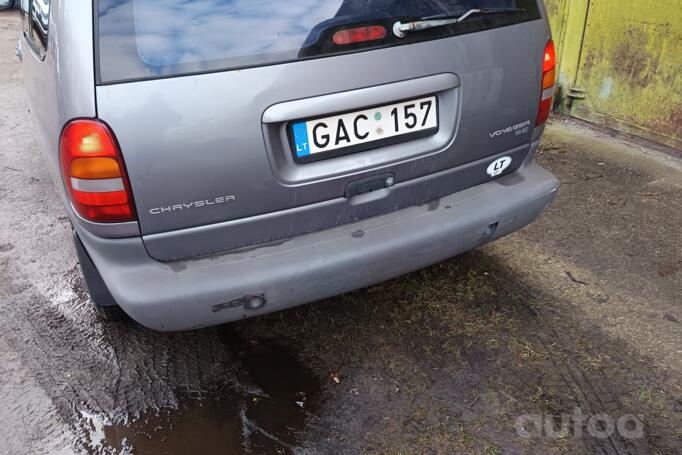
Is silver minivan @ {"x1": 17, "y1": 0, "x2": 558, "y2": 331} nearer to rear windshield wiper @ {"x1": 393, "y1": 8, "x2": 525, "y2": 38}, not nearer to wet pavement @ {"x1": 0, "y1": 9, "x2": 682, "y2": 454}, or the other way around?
rear windshield wiper @ {"x1": 393, "y1": 8, "x2": 525, "y2": 38}

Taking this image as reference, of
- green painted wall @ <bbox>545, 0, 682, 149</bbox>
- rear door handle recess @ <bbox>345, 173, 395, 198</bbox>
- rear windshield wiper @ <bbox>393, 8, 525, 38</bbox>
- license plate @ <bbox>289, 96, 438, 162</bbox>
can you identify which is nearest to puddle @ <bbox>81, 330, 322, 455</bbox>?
rear door handle recess @ <bbox>345, 173, 395, 198</bbox>

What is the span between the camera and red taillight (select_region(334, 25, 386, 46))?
1.98 meters

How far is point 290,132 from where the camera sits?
196 centimetres

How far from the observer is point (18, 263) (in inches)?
132

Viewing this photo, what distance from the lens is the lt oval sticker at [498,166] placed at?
247 centimetres

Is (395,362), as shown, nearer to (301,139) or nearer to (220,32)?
(301,139)

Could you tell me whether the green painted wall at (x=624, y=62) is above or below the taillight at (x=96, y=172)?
below

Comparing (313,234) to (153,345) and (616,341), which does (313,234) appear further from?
(616,341)

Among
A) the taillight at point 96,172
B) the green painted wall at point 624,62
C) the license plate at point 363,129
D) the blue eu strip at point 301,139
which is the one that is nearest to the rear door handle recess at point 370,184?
the license plate at point 363,129

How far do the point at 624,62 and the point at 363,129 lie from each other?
11.0 feet

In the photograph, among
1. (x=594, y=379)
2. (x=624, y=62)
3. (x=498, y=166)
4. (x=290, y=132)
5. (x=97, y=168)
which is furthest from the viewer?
(x=624, y=62)

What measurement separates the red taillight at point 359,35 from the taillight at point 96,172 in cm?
79

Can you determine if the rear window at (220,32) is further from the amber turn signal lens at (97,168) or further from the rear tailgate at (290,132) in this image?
the amber turn signal lens at (97,168)

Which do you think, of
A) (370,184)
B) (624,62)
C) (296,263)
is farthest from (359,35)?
(624,62)
